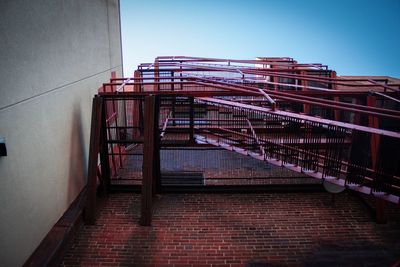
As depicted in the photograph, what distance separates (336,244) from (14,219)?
18.7 feet

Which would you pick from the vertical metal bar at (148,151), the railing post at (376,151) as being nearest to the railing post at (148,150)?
the vertical metal bar at (148,151)

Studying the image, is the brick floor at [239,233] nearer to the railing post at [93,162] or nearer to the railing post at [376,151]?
the railing post at [376,151]

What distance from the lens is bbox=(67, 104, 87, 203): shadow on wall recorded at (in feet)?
22.2

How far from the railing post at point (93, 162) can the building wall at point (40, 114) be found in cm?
50

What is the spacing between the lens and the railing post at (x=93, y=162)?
21.1ft

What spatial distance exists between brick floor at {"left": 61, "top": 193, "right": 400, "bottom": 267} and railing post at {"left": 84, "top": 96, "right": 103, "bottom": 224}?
0.97 ft

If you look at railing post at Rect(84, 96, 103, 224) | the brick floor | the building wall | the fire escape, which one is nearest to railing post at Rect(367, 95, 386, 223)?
the fire escape

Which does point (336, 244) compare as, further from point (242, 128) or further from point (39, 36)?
point (39, 36)

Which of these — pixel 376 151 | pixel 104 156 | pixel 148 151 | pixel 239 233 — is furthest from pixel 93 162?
pixel 376 151

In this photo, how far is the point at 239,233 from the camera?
20.0ft

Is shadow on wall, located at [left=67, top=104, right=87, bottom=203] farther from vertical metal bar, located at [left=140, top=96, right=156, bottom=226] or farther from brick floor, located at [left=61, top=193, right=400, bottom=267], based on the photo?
vertical metal bar, located at [left=140, top=96, right=156, bottom=226]

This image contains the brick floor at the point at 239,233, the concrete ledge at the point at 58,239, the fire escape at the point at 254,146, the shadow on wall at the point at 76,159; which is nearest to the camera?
the concrete ledge at the point at 58,239

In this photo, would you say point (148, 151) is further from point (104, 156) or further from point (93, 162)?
point (104, 156)

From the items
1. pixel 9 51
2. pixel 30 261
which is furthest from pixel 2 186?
pixel 9 51
